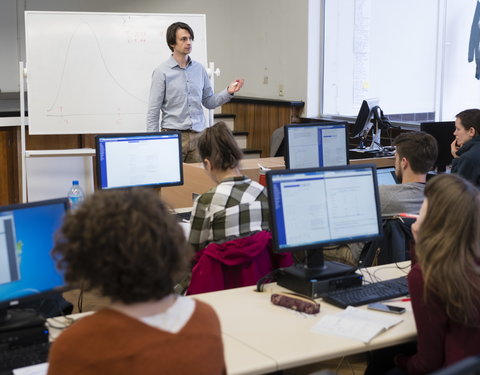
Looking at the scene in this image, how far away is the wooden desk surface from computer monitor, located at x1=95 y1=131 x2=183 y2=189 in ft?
4.45

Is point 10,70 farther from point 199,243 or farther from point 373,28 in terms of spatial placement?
point 199,243

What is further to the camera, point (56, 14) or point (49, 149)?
point (49, 149)

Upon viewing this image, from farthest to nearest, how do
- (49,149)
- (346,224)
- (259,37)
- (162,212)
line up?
1. (259,37)
2. (49,149)
3. (346,224)
4. (162,212)

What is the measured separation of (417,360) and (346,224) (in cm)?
67

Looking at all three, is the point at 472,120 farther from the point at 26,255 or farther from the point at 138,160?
the point at 26,255

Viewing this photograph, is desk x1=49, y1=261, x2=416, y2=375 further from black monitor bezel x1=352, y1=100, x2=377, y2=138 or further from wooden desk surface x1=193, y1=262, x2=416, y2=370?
black monitor bezel x1=352, y1=100, x2=377, y2=138

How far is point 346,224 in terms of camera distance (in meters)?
2.58

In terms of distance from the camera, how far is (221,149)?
2881 mm

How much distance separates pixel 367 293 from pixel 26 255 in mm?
1140

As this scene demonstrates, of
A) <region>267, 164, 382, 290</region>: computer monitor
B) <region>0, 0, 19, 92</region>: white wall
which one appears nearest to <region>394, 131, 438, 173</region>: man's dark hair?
<region>267, 164, 382, 290</region>: computer monitor

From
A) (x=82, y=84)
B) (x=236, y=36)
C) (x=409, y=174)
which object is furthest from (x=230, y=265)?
(x=236, y=36)

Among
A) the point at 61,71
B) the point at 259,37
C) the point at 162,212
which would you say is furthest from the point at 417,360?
the point at 259,37

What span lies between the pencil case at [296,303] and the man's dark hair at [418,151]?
1.15m

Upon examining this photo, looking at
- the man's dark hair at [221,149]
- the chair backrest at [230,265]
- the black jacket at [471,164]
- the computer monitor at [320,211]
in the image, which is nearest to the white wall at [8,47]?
the black jacket at [471,164]
